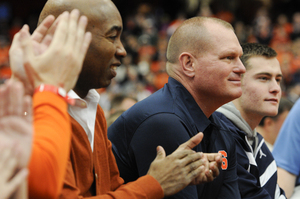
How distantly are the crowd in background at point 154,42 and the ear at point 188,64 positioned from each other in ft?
22.3

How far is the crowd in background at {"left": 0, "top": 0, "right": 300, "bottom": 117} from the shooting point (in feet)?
31.9

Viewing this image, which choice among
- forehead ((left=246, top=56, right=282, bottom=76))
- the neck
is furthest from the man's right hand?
forehead ((left=246, top=56, right=282, bottom=76))

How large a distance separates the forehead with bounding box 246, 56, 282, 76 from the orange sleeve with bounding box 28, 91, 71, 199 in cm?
208

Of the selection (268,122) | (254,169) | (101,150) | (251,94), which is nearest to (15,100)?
(101,150)

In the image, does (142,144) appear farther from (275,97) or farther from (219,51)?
(275,97)

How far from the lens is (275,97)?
2781mm

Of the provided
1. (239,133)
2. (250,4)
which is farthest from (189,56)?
(250,4)

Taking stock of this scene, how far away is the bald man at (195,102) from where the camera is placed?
1.87 metres

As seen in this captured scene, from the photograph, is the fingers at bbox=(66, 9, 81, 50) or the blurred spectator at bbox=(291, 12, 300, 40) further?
the blurred spectator at bbox=(291, 12, 300, 40)

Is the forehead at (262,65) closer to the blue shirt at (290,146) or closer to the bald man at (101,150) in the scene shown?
the blue shirt at (290,146)

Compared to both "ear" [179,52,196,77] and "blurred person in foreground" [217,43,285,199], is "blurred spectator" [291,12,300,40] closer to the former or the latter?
"blurred person in foreground" [217,43,285,199]

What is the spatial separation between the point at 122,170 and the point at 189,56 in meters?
0.81

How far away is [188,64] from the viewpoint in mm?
2188

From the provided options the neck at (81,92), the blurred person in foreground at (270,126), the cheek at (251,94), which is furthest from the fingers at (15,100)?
the blurred person in foreground at (270,126)
